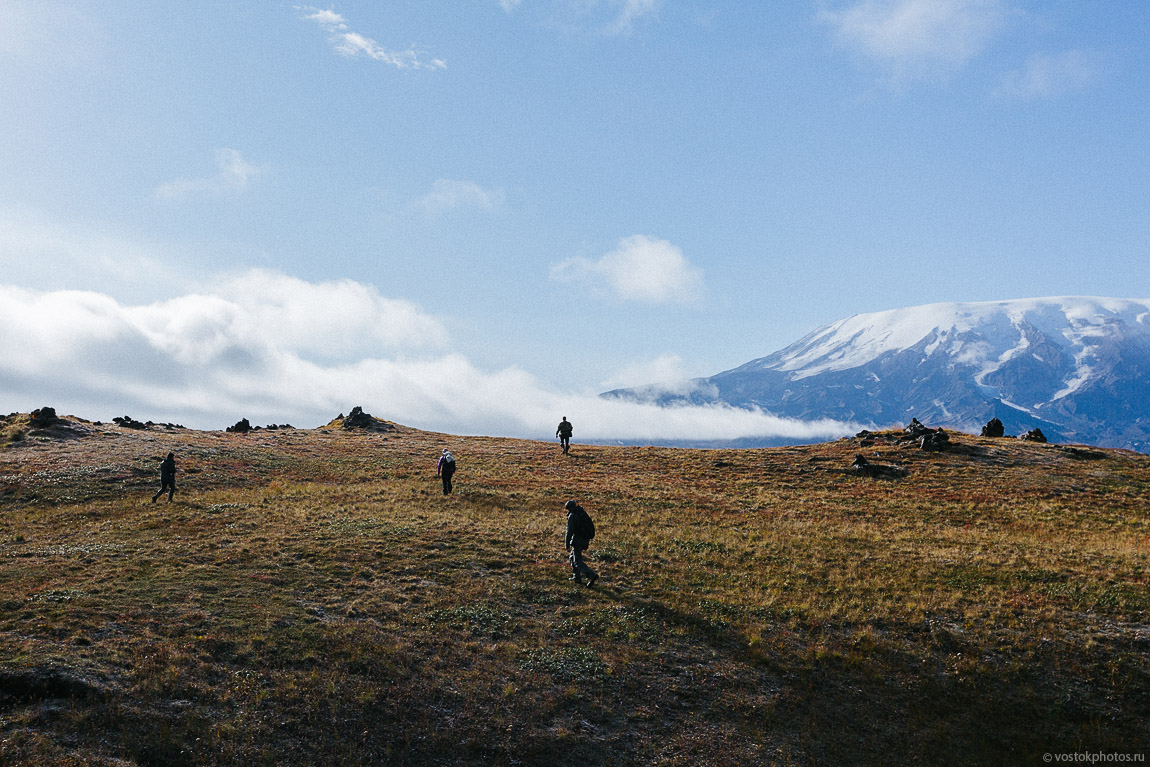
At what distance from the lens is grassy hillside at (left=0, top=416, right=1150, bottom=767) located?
1323 centimetres

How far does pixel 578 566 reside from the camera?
22.1 metres

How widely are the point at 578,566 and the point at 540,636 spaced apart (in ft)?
13.8

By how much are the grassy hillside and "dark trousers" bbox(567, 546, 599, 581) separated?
2.40ft

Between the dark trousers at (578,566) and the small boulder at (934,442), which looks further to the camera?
the small boulder at (934,442)

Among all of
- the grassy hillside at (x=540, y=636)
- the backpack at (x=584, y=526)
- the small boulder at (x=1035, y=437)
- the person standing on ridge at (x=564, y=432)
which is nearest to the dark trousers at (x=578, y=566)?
the backpack at (x=584, y=526)

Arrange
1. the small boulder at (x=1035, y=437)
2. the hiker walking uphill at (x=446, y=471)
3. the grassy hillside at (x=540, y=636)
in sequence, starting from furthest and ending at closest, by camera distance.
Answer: the small boulder at (x=1035, y=437) < the hiker walking uphill at (x=446, y=471) < the grassy hillside at (x=540, y=636)

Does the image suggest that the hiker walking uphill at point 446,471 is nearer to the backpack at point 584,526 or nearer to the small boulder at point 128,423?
A: the backpack at point 584,526

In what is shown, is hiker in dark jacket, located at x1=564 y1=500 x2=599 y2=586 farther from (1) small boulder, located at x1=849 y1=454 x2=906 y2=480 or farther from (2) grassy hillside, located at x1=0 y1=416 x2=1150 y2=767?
(1) small boulder, located at x1=849 y1=454 x2=906 y2=480

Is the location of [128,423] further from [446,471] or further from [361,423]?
[446,471]

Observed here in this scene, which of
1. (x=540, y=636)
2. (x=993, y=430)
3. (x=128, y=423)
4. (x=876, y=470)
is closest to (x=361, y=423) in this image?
(x=128, y=423)

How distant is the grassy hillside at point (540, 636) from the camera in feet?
43.4

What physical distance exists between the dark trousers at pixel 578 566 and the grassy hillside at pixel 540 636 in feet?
2.40

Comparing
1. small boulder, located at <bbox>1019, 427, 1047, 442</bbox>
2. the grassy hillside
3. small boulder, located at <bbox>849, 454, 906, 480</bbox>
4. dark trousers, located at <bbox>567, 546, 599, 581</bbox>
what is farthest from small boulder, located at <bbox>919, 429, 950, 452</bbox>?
dark trousers, located at <bbox>567, 546, 599, 581</bbox>

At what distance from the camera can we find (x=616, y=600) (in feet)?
69.1
